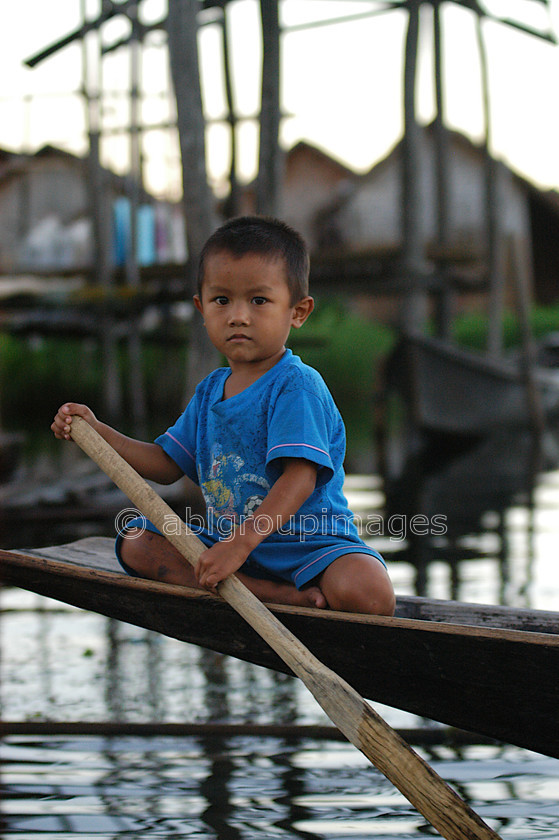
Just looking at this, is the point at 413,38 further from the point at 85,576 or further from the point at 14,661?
the point at 85,576

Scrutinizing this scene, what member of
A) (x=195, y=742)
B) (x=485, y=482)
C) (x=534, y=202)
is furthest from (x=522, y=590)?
(x=534, y=202)

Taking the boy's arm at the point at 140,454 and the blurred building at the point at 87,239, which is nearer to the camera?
the boy's arm at the point at 140,454

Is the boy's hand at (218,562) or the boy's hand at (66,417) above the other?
the boy's hand at (66,417)

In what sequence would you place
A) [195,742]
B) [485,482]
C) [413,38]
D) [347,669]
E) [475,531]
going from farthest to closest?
[413,38] → [485,482] → [475,531] → [195,742] → [347,669]

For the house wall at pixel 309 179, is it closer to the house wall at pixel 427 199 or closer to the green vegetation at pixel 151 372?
the house wall at pixel 427 199

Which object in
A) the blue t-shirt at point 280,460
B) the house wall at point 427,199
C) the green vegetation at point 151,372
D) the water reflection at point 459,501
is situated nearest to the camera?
the blue t-shirt at point 280,460

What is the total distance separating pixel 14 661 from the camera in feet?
10.1

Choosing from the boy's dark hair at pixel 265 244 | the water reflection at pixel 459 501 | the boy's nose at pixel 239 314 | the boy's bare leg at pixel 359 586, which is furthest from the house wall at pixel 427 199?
the boy's bare leg at pixel 359 586

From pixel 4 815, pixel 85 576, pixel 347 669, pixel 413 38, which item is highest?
pixel 413 38

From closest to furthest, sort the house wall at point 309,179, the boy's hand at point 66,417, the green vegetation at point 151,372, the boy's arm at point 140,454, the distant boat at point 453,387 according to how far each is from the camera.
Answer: the boy's hand at point 66,417 → the boy's arm at point 140,454 → the distant boat at point 453,387 → the green vegetation at point 151,372 → the house wall at point 309,179

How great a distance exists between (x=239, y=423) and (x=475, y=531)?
351cm

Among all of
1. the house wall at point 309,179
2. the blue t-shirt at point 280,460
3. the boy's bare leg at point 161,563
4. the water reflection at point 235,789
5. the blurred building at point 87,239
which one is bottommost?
the water reflection at point 235,789

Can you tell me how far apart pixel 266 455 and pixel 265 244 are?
0.42m

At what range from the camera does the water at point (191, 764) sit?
2.01 m
